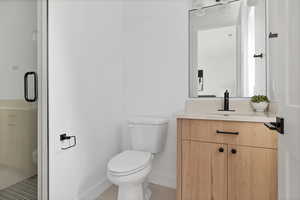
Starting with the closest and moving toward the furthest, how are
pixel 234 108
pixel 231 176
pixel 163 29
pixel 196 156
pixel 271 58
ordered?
1. pixel 231 176
2. pixel 196 156
3. pixel 271 58
4. pixel 234 108
5. pixel 163 29

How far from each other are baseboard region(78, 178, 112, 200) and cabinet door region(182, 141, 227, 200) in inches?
36.7

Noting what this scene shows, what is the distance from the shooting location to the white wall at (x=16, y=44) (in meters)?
1.27

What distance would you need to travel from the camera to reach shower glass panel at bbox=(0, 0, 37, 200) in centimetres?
128

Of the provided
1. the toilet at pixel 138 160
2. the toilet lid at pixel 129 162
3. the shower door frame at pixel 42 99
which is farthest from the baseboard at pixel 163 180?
the shower door frame at pixel 42 99

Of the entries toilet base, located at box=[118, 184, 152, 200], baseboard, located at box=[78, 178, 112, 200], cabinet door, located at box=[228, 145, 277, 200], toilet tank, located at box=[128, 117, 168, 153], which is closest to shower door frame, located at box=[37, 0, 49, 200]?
baseboard, located at box=[78, 178, 112, 200]

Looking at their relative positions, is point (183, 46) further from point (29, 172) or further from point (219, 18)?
point (29, 172)

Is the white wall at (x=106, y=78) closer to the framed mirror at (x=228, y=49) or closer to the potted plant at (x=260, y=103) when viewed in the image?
the framed mirror at (x=228, y=49)

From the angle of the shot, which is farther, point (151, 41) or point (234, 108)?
point (151, 41)

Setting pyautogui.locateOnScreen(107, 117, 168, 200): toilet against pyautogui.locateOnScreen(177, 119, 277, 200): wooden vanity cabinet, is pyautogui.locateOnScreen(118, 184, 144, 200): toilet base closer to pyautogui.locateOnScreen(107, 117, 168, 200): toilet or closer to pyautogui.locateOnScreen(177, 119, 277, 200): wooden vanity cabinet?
pyautogui.locateOnScreen(107, 117, 168, 200): toilet

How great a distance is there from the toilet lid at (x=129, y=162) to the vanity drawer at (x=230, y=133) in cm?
42

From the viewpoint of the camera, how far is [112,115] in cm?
217

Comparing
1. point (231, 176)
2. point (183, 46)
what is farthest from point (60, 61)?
point (231, 176)

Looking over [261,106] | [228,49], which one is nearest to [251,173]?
[261,106]

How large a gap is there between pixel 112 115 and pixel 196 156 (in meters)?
1.13
